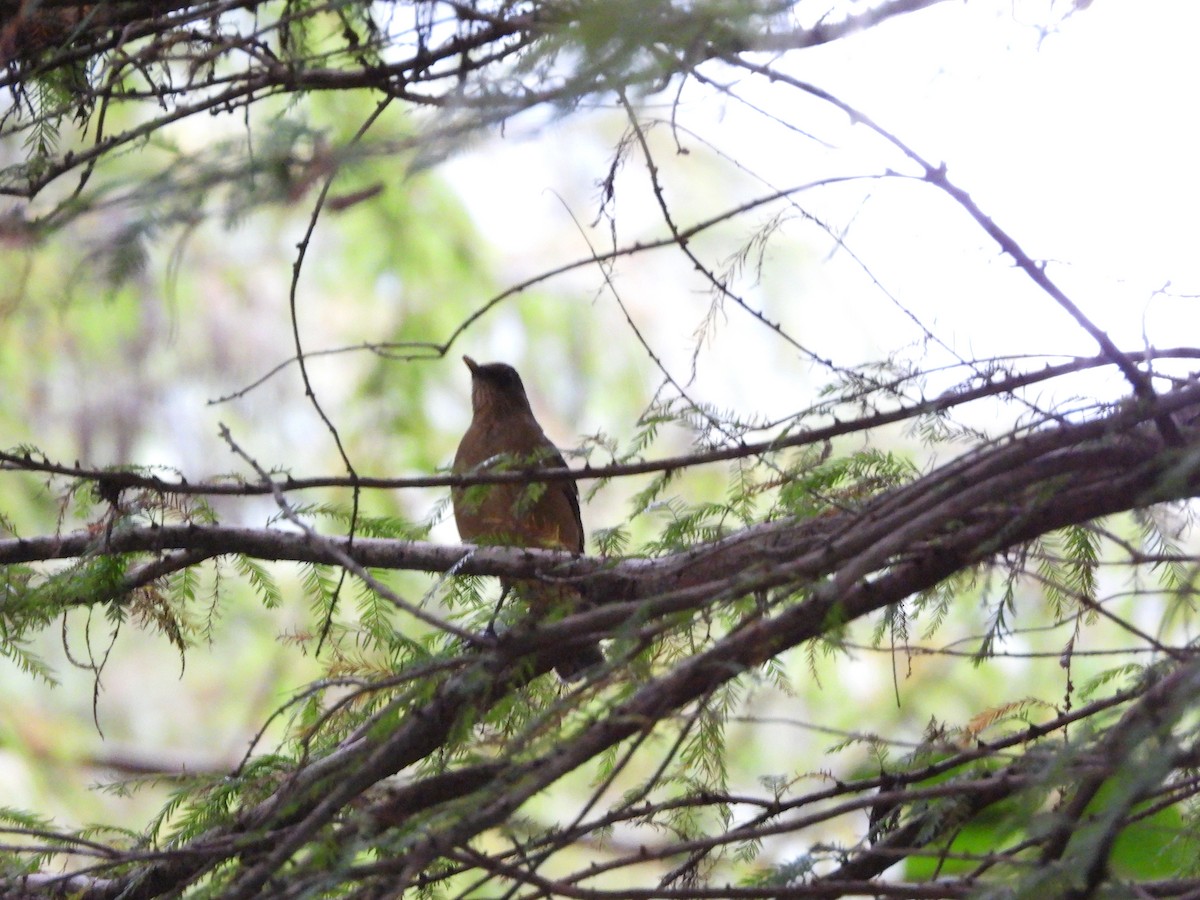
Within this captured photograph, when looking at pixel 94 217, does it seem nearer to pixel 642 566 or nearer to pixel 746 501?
pixel 642 566

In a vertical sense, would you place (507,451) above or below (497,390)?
below

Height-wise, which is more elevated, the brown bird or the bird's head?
the bird's head

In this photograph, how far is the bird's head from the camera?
5242 mm

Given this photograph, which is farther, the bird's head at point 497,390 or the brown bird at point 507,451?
the bird's head at point 497,390

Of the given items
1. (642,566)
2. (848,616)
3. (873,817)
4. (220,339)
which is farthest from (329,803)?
(220,339)

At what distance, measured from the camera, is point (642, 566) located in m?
2.65

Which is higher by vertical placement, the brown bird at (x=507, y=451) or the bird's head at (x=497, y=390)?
the bird's head at (x=497, y=390)

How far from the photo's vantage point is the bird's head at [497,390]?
524cm

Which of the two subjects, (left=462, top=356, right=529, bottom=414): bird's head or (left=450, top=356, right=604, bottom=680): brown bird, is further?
(left=462, top=356, right=529, bottom=414): bird's head

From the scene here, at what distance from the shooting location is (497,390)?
17.4 feet

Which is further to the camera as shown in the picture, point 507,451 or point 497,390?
point 497,390

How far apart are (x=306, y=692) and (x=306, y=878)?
436 millimetres

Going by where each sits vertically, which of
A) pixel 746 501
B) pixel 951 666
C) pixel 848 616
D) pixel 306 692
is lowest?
pixel 848 616

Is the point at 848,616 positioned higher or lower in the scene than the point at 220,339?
lower
